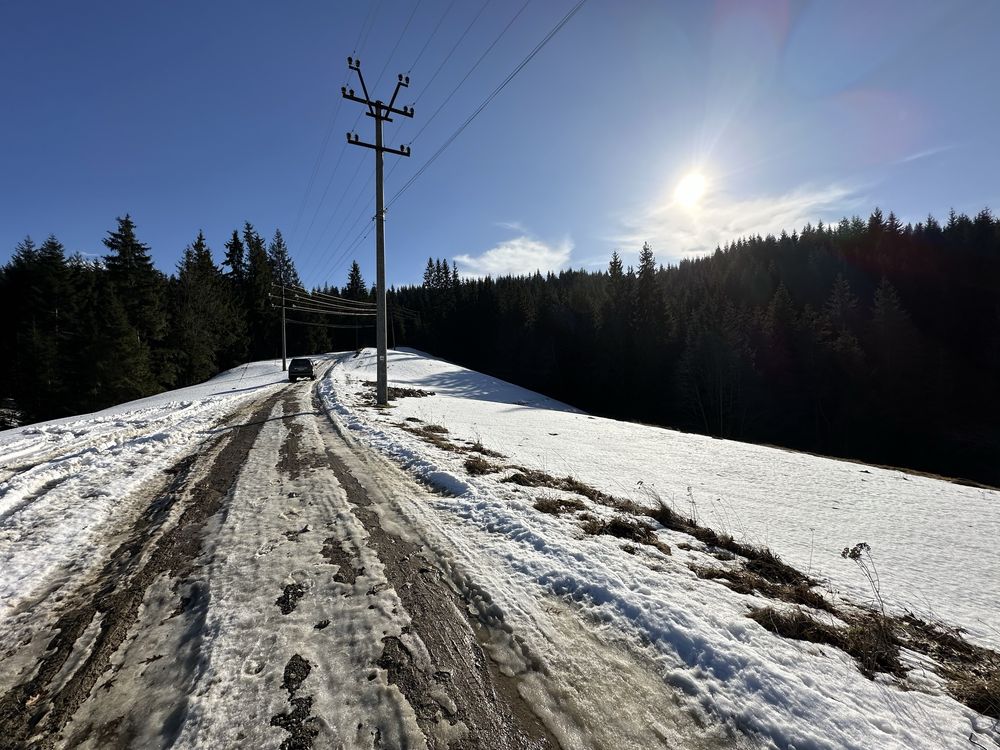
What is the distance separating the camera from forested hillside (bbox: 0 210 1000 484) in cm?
3159

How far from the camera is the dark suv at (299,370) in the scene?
3125 cm

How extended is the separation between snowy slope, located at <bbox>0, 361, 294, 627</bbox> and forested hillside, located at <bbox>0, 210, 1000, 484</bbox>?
1040 inches

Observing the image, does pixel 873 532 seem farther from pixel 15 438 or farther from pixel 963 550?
pixel 15 438

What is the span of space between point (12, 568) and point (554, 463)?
8779mm

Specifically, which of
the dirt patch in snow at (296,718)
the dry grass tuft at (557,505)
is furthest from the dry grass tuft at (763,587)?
the dirt patch in snow at (296,718)

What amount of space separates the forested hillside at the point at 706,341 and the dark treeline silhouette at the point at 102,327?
0.14m

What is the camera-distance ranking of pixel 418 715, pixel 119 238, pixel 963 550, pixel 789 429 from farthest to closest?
pixel 789 429 → pixel 119 238 → pixel 963 550 → pixel 418 715

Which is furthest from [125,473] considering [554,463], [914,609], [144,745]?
[914,609]

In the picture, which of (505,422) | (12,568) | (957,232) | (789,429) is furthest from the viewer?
(957,232)

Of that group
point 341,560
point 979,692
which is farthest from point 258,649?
point 979,692

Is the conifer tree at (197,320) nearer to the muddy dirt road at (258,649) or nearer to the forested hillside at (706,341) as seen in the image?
the forested hillside at (706,341)

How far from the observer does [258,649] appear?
293 centimetres

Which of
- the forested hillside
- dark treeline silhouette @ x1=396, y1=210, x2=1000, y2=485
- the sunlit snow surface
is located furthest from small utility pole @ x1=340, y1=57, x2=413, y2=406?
dark treeline silhouette @ x1=396, y1=210, x2=1000, y2=485

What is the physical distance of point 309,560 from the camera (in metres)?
4.29
